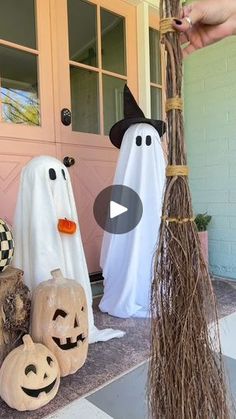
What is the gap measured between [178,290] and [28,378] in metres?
0.71

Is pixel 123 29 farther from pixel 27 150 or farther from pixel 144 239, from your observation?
pixel 144 239

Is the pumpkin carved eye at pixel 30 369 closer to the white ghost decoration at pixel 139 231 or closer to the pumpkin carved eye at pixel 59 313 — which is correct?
the pumpkin carved eye at pixel 59 313

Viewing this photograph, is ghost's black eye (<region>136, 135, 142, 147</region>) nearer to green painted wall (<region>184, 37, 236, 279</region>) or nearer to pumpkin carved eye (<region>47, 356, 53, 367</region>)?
green painted wall (<region>184, 37, 236, 279</region>)

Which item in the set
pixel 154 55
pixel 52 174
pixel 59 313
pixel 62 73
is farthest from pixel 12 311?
pixel 154 55

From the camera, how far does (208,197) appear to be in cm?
297

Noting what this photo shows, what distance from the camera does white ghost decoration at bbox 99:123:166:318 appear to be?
6.48 ft

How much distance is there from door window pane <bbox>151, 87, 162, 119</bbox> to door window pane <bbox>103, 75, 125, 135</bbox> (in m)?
0.38

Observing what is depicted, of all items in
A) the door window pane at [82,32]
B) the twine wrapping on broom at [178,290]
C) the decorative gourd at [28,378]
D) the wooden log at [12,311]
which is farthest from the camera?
the door window pane at [82,32]

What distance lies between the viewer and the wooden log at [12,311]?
128 cm

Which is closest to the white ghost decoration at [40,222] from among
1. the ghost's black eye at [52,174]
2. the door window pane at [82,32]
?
the ghost's black eye at [52,174]

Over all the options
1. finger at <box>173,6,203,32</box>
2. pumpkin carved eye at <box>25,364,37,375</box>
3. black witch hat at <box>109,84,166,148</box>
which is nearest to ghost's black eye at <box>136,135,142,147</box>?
black witch hat at <box>109,84,166,148</box>

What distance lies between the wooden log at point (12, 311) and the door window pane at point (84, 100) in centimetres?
140

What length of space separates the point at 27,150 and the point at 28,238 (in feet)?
2.74

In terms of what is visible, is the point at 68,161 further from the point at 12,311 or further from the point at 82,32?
the point at 12,311
